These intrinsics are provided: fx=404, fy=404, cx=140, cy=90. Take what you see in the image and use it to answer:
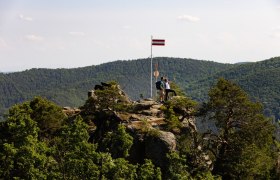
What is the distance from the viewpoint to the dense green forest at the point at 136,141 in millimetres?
26984

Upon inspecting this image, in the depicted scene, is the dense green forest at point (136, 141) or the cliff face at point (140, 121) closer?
the dense green forest at point (136, 141)

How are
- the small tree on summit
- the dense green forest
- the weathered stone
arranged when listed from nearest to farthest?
the dense green forest < the weathered stone < the small tree on summit

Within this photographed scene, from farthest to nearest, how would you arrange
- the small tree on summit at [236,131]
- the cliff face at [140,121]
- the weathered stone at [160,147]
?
the small tree on summit at [236,131] → the cliff face at [140,121] → the weathered stone at [160,147]

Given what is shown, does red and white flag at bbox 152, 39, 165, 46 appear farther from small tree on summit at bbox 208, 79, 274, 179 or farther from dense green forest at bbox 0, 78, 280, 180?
small tree on summit at bbox 208, 79, 274, 179

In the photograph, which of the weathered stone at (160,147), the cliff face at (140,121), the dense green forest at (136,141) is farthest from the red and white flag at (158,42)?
the weathered stone at (160,147)

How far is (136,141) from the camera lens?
31.5 m

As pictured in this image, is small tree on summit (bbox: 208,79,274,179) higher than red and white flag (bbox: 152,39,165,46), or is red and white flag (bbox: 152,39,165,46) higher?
red and white flag (bbox: 152,39,165,46)

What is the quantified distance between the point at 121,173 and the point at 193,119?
555 inches

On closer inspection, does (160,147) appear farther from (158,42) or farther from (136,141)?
(158,42)

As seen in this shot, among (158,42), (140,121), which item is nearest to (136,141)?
(140,121)

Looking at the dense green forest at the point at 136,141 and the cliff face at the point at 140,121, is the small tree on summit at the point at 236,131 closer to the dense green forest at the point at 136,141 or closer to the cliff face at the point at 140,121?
the dense green forest at the point at 136,141

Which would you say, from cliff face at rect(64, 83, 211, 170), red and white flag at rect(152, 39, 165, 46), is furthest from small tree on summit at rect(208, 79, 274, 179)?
red and white flag at rect(152, 39, 165, 46)

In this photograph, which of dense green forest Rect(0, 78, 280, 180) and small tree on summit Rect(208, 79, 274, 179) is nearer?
dense green forest Rect(0, 78, 280, 180)

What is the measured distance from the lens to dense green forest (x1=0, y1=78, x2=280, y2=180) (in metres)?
27.0
